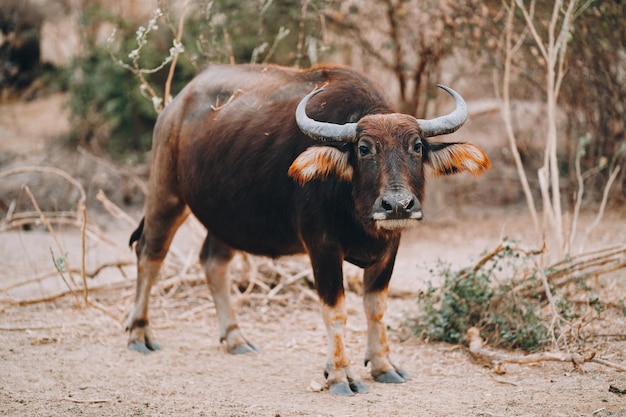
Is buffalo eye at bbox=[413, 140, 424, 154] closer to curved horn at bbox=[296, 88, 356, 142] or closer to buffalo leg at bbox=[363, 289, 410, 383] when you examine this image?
curved horn at bbox=[296, 88, 356, 142]

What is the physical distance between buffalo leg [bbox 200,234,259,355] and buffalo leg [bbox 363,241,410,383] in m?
1.25

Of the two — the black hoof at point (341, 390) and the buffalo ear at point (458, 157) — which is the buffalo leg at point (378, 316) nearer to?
the black hoof at point (341, 390)

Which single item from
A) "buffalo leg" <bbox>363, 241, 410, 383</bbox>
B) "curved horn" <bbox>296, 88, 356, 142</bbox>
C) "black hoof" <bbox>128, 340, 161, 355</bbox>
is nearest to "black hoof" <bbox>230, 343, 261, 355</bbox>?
"black hoof" <bbox>128, 340, 161, 355</bbox>

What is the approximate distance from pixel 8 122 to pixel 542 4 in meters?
9.72

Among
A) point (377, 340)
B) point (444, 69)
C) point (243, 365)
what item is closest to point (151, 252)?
point (243, 365)

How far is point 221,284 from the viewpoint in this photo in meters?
6.48

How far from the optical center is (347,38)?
11531 mm

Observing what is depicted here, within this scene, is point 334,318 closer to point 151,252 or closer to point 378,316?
point 378,316

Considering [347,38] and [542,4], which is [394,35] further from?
[542,4]

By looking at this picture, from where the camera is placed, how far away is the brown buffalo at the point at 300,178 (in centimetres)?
486

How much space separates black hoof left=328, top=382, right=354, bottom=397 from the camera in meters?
4.92

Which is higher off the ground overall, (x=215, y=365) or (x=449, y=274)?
(x=449, y=274)

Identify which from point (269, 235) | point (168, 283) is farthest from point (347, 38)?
point (269, 235)

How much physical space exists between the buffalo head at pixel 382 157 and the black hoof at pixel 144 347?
2.11m
